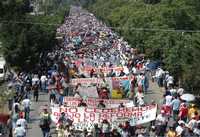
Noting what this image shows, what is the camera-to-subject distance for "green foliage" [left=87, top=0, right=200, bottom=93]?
135 ft

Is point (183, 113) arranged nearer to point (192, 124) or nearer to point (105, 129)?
point (192, 124)

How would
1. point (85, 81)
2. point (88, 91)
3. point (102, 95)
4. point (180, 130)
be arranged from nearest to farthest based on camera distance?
point (180, 130)
point (102, 95)
point (88, 91)
point (85, 81)

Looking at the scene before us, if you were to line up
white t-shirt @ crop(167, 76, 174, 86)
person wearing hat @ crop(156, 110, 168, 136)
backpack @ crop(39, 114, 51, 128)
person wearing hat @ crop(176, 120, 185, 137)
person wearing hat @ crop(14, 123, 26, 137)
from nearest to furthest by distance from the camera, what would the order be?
person wearing hat @ crop(176, 120, 185, 137) < person wearing hat @ crop(14, 123, 26, 137) < person wearing hat @ crop(156, 110, 168, 136) < backpack @ crop(39, 114, 51, 128) < white t-shirt @ crop(167, 76, 174, 86)

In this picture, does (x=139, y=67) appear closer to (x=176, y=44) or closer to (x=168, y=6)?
(x=176, y=44)

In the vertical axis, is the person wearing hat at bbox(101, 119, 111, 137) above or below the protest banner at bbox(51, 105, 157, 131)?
above

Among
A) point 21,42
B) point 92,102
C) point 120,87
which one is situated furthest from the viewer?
point 21,42

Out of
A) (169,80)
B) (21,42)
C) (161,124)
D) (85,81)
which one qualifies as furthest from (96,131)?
(21,42)

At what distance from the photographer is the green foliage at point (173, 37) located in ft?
135

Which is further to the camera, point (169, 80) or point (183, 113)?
point (169, 80)

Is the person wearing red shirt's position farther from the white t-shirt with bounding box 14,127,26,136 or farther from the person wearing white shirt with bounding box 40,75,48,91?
the person wearing white shirt with bounding box 40,75,48,91

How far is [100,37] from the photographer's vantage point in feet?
329

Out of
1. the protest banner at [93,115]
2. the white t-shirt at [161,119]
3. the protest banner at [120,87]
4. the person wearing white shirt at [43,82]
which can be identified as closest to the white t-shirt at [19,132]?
the protest banner at [93,115]

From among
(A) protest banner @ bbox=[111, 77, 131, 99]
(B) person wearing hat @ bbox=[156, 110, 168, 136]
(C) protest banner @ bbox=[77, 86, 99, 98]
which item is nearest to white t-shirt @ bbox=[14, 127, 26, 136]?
(B) person wearing hat @ bbox=[156, 110, 168, 136]

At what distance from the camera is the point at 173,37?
168 feet
